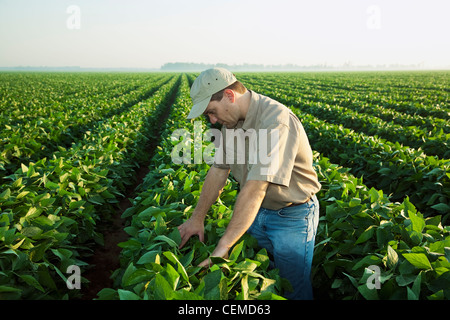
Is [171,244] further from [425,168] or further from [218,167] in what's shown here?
[425,168]

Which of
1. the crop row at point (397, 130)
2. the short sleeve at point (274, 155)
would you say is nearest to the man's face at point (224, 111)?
the short sleeve at point (274, 155)

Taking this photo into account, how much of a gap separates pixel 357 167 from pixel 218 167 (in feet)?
16.8

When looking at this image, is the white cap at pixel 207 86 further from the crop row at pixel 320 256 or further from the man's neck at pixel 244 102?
the crop row at pixel 320 256

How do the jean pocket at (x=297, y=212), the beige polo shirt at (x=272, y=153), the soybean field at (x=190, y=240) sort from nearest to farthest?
the soybean field at (x=190, y=240), the beige polo shirt at (x=272, y=153), the jean pocket at (x=297, y=212)

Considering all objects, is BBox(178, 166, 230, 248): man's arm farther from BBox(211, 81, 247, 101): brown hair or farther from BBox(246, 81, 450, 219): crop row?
BBox(246, 81, 450, 219): crop row

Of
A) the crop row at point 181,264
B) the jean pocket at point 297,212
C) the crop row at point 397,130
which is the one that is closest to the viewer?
the crop row at point 181,264

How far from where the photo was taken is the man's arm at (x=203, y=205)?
2225 millimetres

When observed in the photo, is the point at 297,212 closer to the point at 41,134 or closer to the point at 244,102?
the point at 244,102

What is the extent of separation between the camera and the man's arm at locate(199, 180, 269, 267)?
1.76 meters

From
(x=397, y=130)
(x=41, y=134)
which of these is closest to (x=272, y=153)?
(x=41, y=134)

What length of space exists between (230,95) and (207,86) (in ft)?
0.57

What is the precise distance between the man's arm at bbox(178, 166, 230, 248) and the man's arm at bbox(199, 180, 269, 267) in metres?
0.46

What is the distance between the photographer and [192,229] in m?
2.23

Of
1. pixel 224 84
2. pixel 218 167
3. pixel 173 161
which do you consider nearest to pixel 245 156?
pixel 218 167
